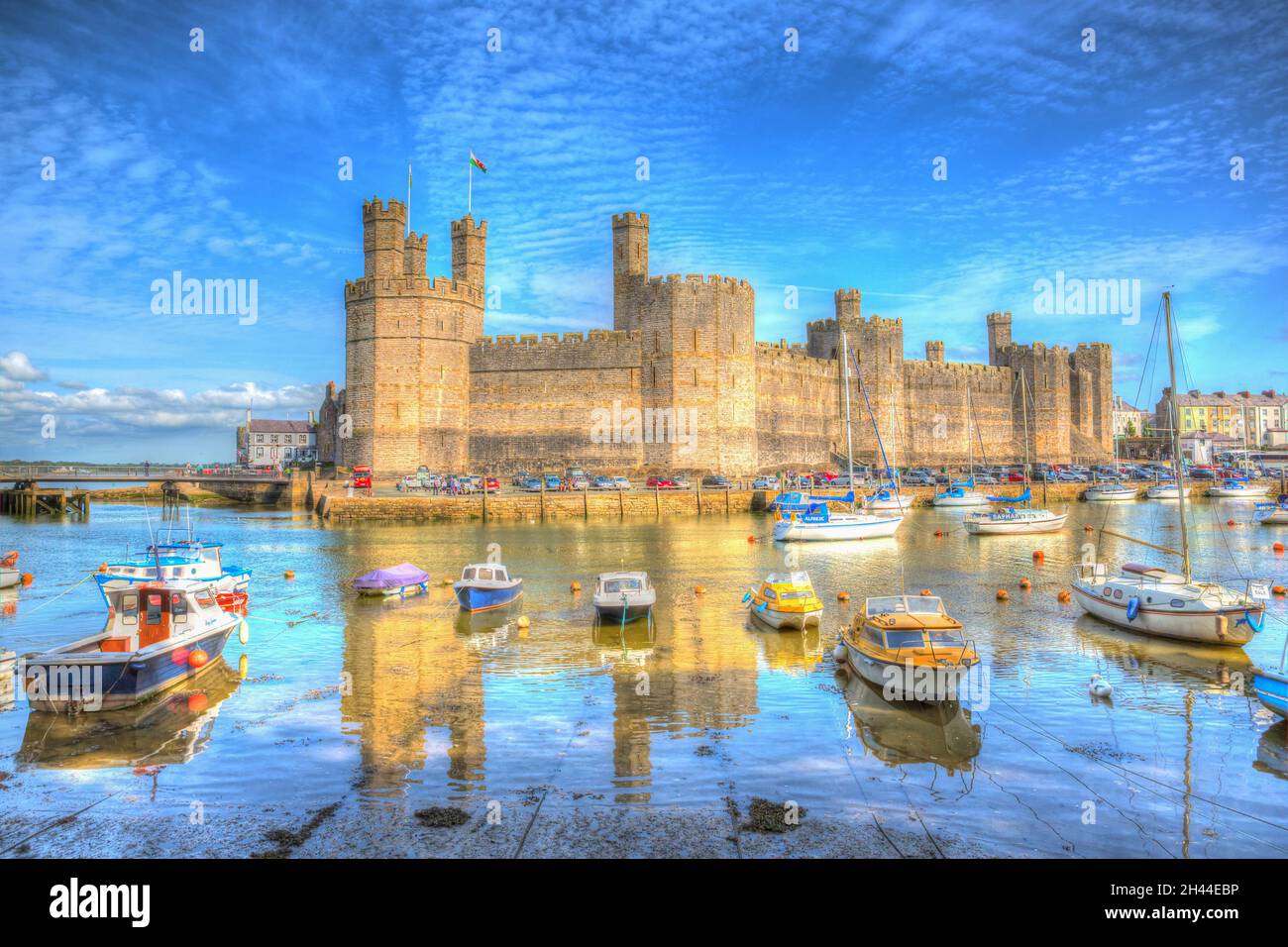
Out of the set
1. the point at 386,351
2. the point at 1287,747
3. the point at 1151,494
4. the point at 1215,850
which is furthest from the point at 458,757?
the point at 1151,494

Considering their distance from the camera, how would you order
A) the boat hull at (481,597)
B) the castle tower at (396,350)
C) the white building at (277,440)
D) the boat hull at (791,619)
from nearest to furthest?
the boat hull at (791,619), the boat hull at (481,597), the castle tower at (396,350), the white building at (277,440)

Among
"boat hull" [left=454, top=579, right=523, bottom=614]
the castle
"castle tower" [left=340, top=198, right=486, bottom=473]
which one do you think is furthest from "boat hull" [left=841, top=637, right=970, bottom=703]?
"castle tower" [left=340, top=198, right=486, bottom=473]

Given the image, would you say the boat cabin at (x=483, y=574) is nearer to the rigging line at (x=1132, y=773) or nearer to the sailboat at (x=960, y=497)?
the rigging line at (x=1132, y=773)

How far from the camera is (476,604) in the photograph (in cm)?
1919

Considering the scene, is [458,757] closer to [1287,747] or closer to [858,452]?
[1287,747]

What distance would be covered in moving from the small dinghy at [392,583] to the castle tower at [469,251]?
34.8 metres

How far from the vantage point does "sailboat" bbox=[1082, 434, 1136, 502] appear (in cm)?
5644

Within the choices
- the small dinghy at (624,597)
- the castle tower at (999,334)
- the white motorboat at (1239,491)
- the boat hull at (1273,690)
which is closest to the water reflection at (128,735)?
the small dinghy at (624,597)

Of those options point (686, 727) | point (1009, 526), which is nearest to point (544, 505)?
point (1009, 526)

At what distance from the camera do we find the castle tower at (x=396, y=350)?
50.6m

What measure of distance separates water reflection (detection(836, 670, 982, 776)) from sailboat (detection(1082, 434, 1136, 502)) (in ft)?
167

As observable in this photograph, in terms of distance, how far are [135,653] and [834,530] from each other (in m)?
27.4

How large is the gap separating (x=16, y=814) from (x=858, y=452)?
60157mm

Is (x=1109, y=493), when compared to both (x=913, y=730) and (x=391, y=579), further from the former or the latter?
(x=913, y=730)
